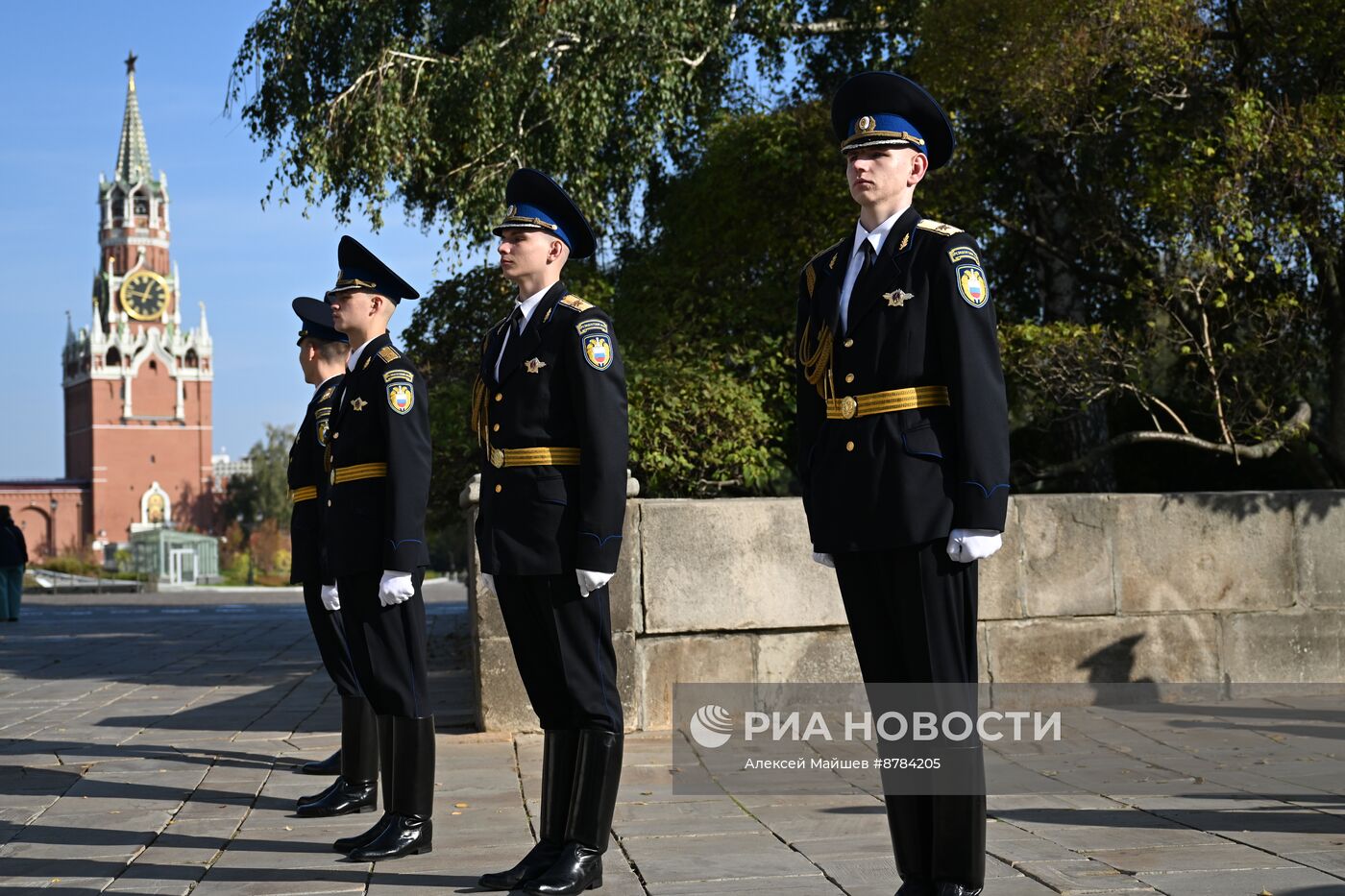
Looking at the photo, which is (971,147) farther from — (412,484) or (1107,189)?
(412,484)

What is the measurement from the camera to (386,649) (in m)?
5.11

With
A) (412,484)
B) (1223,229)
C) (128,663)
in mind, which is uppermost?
(1223,229)

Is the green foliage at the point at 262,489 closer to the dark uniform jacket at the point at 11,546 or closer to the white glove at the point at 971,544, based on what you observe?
the dark uniform jacket at the point at 11,546

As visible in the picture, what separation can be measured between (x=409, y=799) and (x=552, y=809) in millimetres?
695

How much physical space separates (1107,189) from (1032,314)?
343cm

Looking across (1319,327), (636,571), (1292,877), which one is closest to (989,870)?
(1292,877)

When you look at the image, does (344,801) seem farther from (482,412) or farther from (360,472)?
(482,412)

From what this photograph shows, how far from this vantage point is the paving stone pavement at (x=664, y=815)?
4.50m

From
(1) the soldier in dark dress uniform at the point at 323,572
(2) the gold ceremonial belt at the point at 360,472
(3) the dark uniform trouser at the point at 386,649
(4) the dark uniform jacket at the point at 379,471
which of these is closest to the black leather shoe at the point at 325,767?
(1) the soldier in dark dress uniform at the point at 323,572

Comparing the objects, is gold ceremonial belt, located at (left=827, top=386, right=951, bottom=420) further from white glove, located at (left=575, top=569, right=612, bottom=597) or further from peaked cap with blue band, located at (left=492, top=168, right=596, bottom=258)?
peaked cap with blue band, located at (left=492, top=168, right=596, bottom=258)

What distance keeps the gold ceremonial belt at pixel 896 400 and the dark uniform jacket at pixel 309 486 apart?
2.78 meters

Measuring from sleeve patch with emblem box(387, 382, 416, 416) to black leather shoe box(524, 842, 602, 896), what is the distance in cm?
162

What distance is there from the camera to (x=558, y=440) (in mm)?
4535

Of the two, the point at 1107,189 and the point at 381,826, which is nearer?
the point at 381,826
